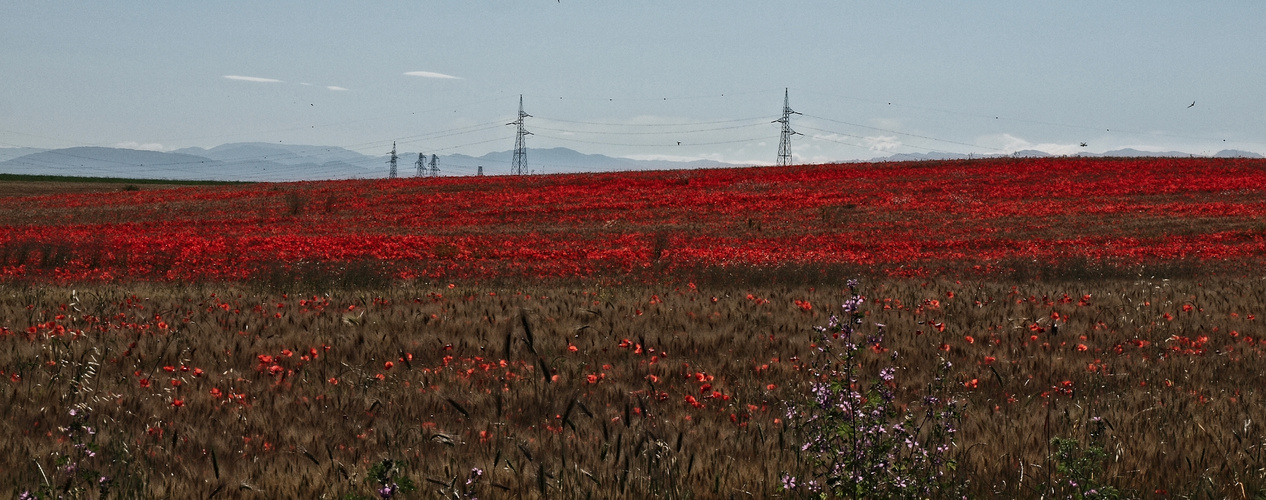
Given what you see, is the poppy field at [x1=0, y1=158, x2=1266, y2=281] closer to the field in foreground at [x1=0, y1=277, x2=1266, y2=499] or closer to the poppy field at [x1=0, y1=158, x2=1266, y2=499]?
the poppy field at [x1=0, y1=158, x2=1266, y2=499]

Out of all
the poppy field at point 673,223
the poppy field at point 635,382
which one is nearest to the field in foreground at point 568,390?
the poppy field at point 635,382

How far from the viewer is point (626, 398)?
5637mm

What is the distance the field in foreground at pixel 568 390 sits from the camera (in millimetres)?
3963

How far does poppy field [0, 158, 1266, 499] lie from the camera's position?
3848 mm

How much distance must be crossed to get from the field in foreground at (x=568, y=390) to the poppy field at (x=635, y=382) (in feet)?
0.09

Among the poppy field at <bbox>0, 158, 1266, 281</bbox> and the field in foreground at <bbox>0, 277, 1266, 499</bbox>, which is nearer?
the field in foreground at <bbox>0, 277, 1266, 499</bbox>

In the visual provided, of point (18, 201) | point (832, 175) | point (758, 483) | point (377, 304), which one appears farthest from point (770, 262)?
point (18, 201)

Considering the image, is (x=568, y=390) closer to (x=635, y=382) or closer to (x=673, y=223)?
(x=635, y=382)

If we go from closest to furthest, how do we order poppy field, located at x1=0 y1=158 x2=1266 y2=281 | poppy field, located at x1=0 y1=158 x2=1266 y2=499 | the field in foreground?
1. poppy field, located at x1=0 y1=158 x2=1266 y2=499
2. the field in foreground
3. poppy field, located at x1=0 y1=158 x2=1266 y2=281

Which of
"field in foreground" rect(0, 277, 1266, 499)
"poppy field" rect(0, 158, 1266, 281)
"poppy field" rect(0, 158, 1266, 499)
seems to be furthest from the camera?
"poppy field" rect(0, 158, 1266, 281)

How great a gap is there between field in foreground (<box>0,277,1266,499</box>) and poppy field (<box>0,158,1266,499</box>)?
0.03 meters

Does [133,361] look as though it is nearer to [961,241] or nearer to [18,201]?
[961,241]

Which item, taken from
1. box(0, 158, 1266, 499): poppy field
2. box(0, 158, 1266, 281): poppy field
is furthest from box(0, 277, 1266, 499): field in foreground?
box(0, 158, 1266, 281): poppy field

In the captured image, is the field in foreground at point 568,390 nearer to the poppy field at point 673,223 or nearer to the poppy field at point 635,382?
the poppy field at point 635,382
